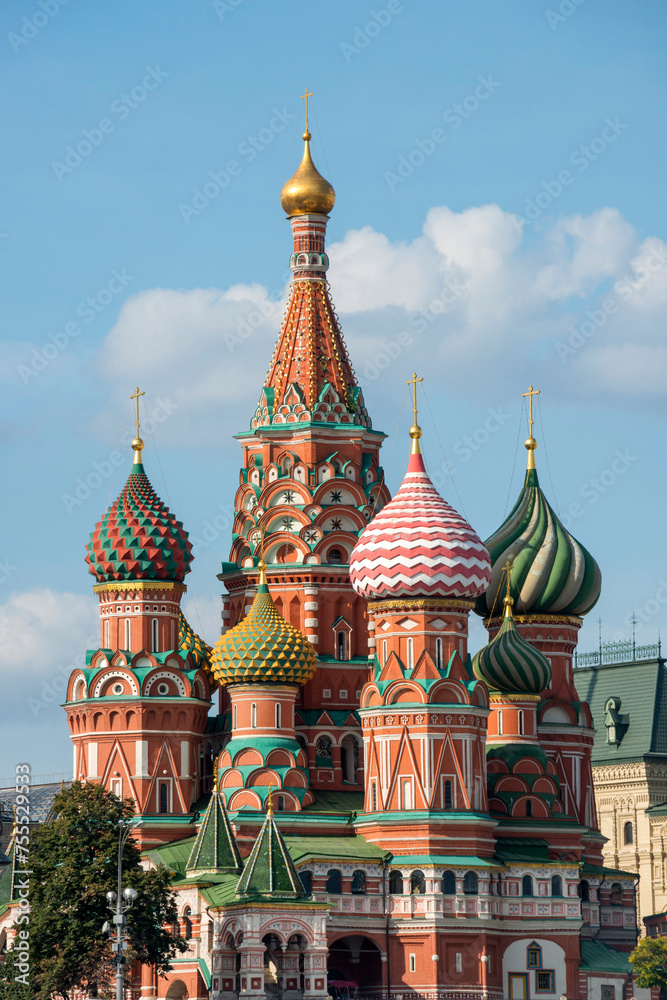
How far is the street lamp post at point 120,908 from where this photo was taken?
4975 centimetres

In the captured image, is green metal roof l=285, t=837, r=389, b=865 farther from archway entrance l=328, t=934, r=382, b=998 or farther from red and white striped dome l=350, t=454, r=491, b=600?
red and white striped dome l=350, t=454, r=491, b=600

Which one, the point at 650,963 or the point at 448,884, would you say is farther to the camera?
the point at 650,963

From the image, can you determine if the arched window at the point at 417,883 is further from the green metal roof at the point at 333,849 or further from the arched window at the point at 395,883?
the green metal roof at the point at 333,849

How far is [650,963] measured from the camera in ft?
226

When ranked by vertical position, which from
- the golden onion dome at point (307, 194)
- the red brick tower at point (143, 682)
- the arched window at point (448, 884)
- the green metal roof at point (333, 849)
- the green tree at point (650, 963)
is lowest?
the green tree at point (650, 963)

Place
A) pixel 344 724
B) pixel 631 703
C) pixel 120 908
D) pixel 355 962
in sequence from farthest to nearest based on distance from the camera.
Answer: pixel 631 703 < pixel 344 724 < pixel 355 962 < pixel 120 908

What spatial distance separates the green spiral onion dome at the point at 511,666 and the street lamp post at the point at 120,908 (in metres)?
12.0

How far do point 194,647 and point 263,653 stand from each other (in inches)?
171

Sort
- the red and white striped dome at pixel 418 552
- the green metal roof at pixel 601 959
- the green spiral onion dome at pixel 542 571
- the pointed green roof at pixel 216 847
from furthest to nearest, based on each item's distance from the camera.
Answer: the green spiral onion dome at pixel 542 571 → the green metal roof at pixel 601 959 → the red and white striped dome at pixel 418 552 → the pointed green roof at pixel 216 847

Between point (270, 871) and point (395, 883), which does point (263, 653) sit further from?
point (270, 871)

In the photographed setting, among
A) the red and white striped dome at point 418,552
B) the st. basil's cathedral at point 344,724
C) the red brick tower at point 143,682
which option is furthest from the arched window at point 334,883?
the red and white striped dome at point 418,552

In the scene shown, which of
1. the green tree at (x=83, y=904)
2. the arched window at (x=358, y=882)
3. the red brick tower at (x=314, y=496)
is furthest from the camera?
the red brick tower at (x=314, y=496)

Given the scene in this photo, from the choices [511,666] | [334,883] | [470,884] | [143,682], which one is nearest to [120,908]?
[334,883]

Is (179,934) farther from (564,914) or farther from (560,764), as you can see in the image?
(560,764)
